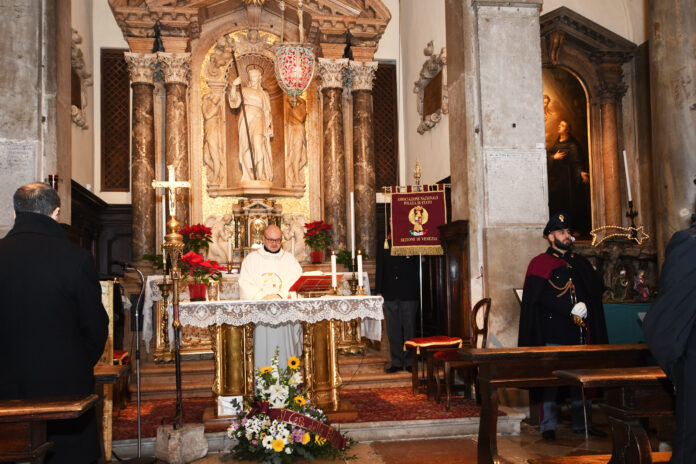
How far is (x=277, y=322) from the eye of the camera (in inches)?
235

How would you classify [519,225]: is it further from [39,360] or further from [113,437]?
[39,360]

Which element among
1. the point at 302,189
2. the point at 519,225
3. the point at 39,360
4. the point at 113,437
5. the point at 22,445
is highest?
Answer: the point at 302,189

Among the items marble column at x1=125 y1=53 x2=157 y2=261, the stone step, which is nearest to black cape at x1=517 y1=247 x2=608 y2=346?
the stone step

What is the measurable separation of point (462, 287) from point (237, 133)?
6140mm

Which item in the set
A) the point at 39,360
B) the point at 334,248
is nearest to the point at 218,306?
the point at 39,360

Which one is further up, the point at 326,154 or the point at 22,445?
the point at 326,154

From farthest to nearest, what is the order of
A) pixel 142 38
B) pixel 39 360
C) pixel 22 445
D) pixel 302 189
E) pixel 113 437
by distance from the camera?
1. pixel 302 189
2. pixel 142 38
3. pixel 113 437
4. pixel 39 360
5. pixel 22 445

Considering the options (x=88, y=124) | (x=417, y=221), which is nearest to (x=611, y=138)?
(x=417, y=221)

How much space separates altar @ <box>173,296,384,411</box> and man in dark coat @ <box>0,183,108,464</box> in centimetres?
243

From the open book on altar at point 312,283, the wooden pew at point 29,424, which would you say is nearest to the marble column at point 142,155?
the open book on altar at point 312,283

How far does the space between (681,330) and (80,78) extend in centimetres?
1049

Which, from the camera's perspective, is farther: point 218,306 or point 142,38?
point 142,38

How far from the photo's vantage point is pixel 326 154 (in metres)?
11.8

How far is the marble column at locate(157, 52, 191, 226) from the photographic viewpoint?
1120 centimetres
